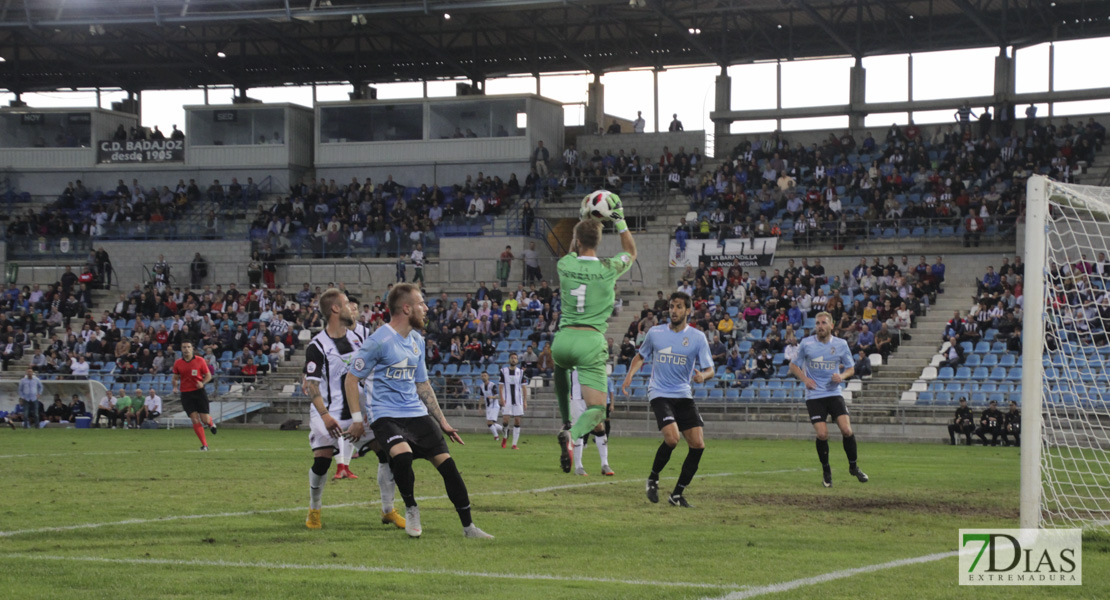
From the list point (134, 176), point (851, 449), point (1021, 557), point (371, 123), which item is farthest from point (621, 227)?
point (134, 176)

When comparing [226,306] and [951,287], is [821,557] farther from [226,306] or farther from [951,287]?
[226,306]

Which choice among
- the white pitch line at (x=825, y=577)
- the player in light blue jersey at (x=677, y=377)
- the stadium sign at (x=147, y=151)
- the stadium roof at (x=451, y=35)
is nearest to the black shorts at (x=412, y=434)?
the white pitch line at (x=825, y=577)

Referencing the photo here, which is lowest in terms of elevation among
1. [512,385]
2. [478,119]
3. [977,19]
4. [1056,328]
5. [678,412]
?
[512,385]

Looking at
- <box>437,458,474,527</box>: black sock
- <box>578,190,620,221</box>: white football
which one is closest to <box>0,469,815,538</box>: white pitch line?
<box>437,458,474,527</box>: black sock

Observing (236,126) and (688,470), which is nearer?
(688,470)

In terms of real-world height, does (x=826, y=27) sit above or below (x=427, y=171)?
above

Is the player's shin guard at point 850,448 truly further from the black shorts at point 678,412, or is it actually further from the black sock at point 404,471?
the black sock at point 404,471

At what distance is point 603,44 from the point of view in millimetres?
51812

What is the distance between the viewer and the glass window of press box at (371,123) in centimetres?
5091

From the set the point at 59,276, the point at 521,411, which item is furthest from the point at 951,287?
the point at 59,276

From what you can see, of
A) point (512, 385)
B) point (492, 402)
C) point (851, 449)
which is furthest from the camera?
point (492, 402)

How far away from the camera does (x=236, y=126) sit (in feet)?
172

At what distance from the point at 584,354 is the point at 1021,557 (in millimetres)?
3789

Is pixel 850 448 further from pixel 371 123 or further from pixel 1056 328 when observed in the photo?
pixel 371 123
